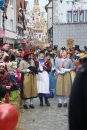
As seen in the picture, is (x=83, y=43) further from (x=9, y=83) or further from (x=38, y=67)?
(x=9, y=83)

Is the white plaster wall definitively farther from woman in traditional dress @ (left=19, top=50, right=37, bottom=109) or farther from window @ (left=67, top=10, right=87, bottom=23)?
woman in traditional dress @ (left=19, top=50, right=37, bottom=109)

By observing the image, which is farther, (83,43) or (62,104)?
(83,43)

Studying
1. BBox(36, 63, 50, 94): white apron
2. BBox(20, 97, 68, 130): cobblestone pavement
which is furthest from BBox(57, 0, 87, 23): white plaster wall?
BBox(20, 97, 68, 130): cobblestone pavement

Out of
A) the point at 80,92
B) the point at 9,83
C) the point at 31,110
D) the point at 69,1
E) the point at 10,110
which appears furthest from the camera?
the point at 69,1

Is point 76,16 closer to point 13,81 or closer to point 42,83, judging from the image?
point 42,83

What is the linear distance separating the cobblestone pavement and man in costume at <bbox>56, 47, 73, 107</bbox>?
398 mm

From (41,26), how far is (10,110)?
116 meters

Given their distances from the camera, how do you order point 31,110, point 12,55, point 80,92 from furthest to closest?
point 12,55 < point 31,110 < point 80,92

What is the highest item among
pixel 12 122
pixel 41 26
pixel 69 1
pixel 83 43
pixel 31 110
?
pixel 41 26

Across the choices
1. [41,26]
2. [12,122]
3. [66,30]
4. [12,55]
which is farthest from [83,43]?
[41,26]

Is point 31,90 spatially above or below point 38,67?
below

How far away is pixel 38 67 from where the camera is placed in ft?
33.6

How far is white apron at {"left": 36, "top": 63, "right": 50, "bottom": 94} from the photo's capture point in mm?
10289

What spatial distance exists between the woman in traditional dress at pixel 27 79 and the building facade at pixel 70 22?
730 inches
